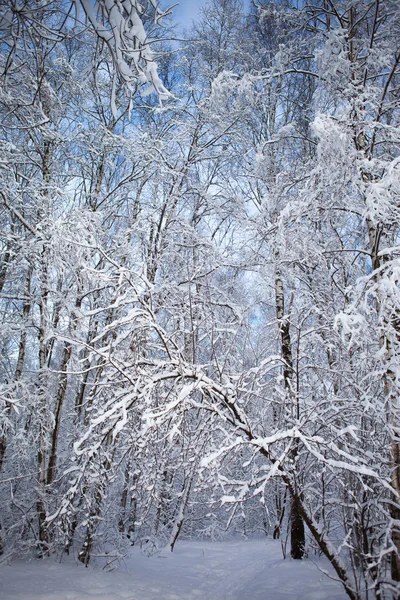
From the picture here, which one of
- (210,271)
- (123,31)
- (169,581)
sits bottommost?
(169,581)

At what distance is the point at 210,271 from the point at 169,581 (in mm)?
4831

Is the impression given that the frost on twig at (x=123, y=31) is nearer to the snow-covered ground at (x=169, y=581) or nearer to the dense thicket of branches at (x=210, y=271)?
the dense thicket of branches at (x=210, y=271)

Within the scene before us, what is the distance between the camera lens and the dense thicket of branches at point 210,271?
8.80 ft

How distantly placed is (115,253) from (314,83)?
4879mm

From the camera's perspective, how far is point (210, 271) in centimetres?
307

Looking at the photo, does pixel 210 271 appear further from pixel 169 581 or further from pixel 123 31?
pixel 169 581

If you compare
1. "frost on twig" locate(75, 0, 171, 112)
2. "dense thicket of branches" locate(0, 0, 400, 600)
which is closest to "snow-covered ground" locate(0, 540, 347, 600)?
"dense thicket of branches" locate(0, 0, 400, 600)

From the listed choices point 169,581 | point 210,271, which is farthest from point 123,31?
point 169,581

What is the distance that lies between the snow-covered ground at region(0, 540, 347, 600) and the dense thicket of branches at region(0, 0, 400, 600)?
1.34 feet

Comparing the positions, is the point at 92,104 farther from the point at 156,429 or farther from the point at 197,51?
the point at 156,429

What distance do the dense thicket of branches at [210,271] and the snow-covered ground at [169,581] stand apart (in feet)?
1.34

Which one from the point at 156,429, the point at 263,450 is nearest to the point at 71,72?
the point at 156,429

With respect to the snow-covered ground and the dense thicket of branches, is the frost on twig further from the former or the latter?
the snow-covered ground

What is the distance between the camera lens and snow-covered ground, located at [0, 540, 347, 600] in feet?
12.5
